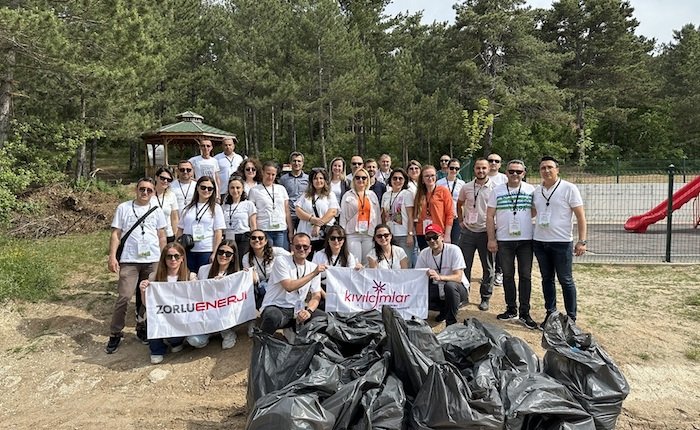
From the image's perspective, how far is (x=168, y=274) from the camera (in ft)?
17.4

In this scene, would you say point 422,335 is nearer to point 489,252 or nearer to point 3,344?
point 489,252

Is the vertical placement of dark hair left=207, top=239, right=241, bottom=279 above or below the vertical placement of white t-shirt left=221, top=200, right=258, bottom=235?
below

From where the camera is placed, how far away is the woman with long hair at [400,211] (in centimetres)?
596

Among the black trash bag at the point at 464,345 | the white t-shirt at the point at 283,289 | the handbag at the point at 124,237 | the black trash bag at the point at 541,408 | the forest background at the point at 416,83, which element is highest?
the forest background at the point at 416,83

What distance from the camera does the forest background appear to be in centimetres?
2927

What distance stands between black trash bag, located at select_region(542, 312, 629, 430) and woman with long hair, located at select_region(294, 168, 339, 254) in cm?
298

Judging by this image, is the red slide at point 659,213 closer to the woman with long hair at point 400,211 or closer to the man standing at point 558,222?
the man standing at point 558,222

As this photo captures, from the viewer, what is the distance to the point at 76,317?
654cm

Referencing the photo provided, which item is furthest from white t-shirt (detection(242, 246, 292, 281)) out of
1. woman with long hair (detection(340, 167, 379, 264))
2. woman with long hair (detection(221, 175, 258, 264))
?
woman with long hair (detection(340, 167, 379, 264))

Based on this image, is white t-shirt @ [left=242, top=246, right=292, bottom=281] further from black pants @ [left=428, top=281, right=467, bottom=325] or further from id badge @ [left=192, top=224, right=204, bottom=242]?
black pants @ [left=428, top=281, right=467, bottom=325]

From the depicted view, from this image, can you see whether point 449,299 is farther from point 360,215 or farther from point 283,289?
point 283,289

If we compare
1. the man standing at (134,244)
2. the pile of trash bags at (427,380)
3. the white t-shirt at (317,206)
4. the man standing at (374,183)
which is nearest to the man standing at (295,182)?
the white t-shirt at (317,206)

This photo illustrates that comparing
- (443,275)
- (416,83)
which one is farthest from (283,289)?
(416,83)

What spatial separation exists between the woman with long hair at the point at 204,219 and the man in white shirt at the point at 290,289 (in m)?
0.98
